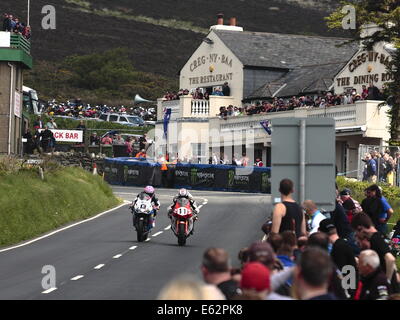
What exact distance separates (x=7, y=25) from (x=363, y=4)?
608 inches

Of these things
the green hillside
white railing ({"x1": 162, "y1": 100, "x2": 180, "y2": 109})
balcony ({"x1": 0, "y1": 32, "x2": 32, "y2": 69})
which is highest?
the green hillside

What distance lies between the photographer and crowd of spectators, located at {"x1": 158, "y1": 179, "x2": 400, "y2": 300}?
8.38 m

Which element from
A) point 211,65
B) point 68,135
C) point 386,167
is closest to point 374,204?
point 386,167

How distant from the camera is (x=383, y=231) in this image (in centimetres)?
2011

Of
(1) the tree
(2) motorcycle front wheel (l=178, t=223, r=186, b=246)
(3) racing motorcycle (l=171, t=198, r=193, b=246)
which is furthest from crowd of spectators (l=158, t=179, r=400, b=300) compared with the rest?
(1) the tree

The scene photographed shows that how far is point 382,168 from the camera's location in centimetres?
3934

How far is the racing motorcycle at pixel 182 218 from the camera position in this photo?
27984 mm

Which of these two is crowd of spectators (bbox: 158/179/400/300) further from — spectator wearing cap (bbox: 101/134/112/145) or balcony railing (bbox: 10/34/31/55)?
spectator wearing cap (bbox: 101/134/112/145)

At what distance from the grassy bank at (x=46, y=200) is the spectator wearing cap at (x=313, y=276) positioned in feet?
74.8

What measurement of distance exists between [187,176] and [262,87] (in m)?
18.4

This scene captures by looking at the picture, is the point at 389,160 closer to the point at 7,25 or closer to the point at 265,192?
the point at 265,192

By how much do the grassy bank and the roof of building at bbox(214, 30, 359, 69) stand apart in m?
28.2

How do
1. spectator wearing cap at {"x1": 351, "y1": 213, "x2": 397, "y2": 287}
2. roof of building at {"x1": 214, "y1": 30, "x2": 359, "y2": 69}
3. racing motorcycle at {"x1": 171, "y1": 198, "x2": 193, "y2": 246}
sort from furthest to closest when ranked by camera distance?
roof of building at {"x1": 214, "y1": 30, "x2": 359, "y2": 69} → racing motorcycle at {"x1": 171, "y1": 198, "x2": 193, "y2": 246} → spectator wearing cap at {"x1": 351, "y1": 213, "x2": 397, "y2": 287}
